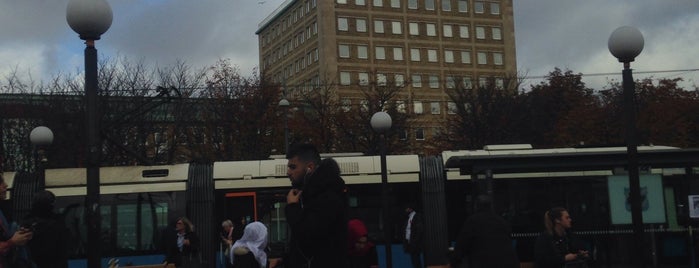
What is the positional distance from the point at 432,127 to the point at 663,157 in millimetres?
70691

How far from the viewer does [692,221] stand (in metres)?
17.3

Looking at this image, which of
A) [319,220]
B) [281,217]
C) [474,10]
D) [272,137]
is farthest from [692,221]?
[474,10]

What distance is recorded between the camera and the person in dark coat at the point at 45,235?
8438mm

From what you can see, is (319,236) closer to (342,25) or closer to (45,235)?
(45,235)

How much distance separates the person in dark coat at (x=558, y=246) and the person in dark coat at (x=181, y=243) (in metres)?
8.57

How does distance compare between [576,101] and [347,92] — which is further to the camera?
[347,92]

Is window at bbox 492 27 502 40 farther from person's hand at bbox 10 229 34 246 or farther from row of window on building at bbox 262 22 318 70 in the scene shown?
person's hand at bbox 10 229 34 246

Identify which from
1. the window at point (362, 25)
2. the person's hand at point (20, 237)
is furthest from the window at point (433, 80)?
the person's hand at point (20, 237)

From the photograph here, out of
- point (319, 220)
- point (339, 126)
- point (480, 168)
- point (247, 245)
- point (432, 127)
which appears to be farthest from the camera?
point (432, 127)

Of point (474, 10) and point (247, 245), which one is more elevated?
point (474, 10)

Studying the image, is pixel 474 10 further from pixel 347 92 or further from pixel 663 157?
pixel 663 157

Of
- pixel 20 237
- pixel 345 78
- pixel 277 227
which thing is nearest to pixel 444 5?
pixel 345 78

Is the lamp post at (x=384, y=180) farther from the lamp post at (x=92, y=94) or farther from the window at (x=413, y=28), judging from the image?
the window at (x=413, y=28)

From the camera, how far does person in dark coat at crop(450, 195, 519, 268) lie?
8914 mm
